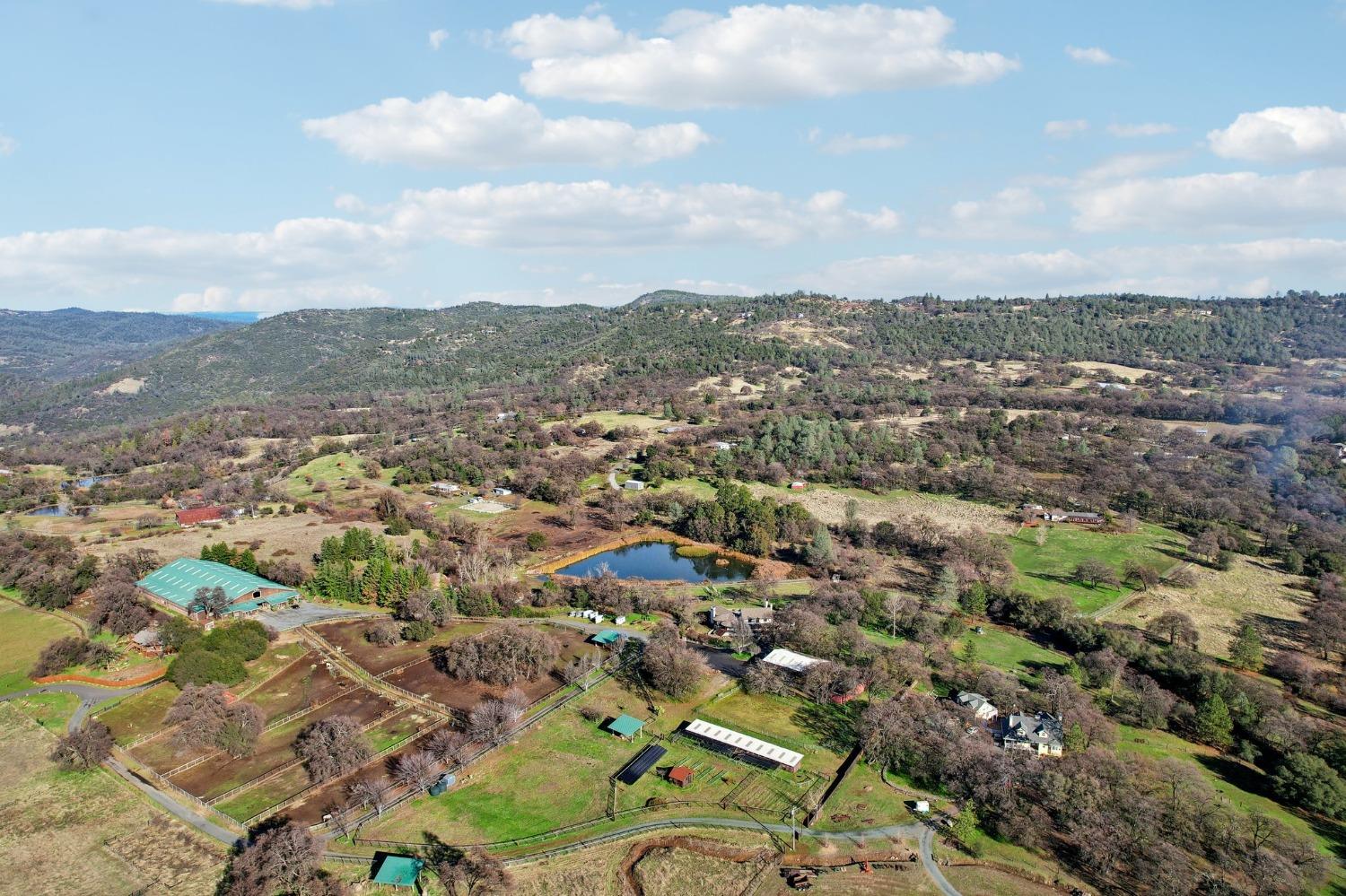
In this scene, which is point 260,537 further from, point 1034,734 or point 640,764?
point 1034,734

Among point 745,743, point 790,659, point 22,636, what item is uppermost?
point 790,659

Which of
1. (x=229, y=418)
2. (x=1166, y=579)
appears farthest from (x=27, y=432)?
(x=1166, y=579)

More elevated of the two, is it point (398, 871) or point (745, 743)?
point (745, 743)

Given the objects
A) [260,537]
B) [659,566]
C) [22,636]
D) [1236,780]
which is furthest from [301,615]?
[1236,780]

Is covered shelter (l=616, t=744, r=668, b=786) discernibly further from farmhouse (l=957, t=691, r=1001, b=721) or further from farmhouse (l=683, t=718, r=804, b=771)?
farmhouse (l=957, t=691, r=1001, b=721)

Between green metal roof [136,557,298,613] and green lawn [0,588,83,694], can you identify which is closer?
green lawn [0,588,83,694]

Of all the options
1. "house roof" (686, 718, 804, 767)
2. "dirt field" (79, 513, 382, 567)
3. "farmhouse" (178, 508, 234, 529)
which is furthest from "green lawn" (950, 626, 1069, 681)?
"farmhouse" (178, 508, 234, 529)

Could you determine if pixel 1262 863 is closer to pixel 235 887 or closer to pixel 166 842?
pixel 235 887
